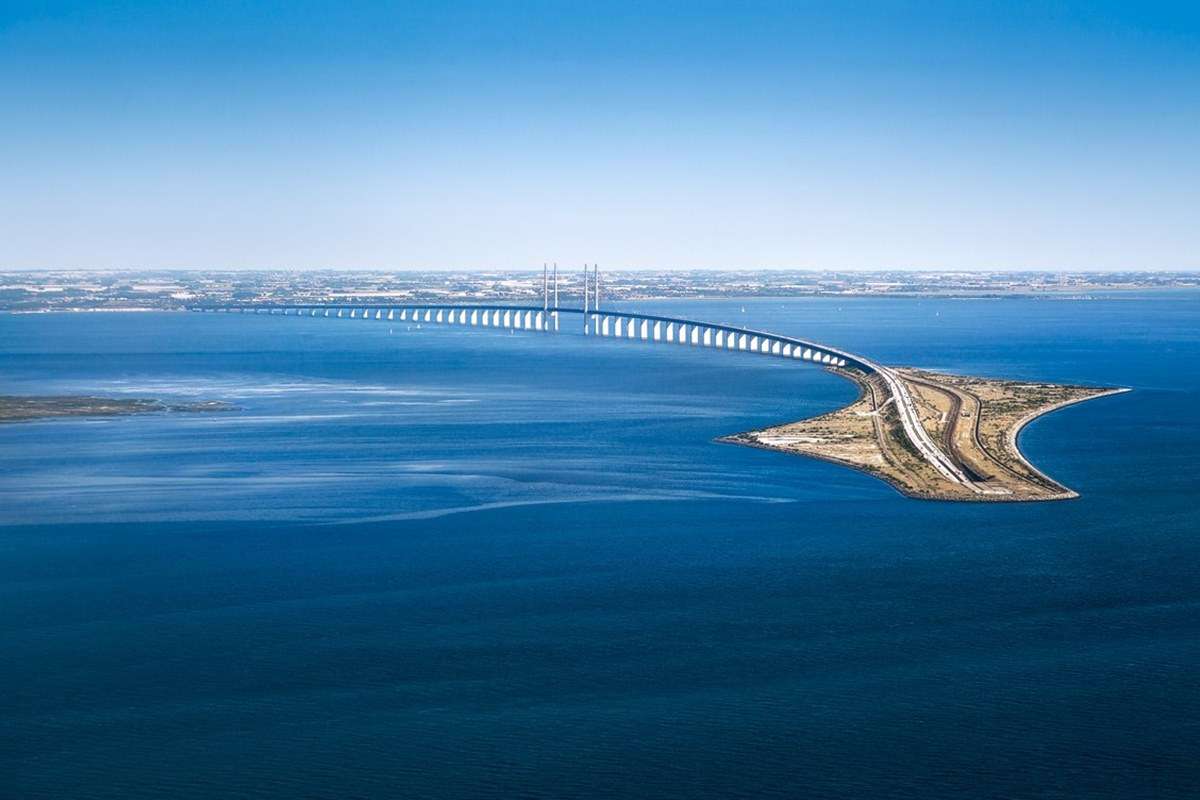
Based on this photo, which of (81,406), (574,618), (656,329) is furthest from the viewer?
(656,329)

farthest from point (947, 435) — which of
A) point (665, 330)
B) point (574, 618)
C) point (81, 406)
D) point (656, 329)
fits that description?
point (656, 329)

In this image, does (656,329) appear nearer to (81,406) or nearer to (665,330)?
(665,330)

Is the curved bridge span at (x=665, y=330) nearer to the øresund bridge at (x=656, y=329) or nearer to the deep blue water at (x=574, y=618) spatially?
the øresund bridge at (x=656, y=329)

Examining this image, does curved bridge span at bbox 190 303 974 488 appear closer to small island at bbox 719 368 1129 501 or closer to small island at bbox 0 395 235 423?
small island at bbox 719 368 1129 501

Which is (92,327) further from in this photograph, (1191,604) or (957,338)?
(1191,604)

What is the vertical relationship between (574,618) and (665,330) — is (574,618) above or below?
below

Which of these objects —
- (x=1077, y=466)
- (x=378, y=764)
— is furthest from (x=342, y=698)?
(x=1077, y=466)

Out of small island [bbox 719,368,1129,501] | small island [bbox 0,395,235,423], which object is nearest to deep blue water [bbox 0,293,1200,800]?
small island [bbox 719,368,1129,501]
